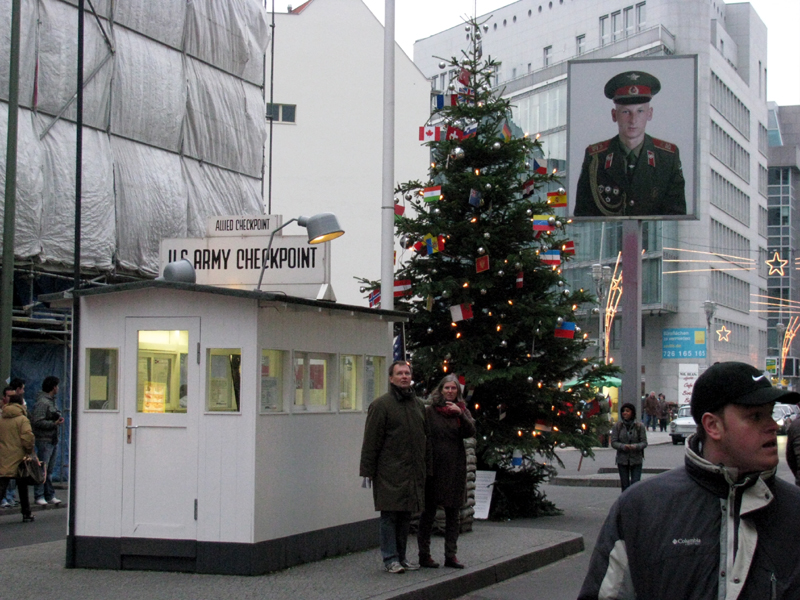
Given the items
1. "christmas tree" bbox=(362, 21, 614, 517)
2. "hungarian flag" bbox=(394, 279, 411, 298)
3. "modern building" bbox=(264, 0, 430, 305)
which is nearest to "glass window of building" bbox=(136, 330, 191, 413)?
"christmas tree" bbox=(362, 21, 614, 517)

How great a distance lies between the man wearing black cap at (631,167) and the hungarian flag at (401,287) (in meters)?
7.13

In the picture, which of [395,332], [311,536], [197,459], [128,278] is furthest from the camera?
[128,278]

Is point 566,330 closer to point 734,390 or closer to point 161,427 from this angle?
point 161,427

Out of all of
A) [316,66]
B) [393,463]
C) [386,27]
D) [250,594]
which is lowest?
[250,594]

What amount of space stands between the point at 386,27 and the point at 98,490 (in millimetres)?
8167

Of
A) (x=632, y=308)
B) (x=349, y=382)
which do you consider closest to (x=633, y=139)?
(x=632, y=308)

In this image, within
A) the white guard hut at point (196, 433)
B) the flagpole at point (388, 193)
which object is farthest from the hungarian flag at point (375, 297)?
the white guard hut at point (196, 433)

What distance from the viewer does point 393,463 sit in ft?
32.2

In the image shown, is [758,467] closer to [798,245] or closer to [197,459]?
[197,459]

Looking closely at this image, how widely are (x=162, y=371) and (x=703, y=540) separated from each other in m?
7.70

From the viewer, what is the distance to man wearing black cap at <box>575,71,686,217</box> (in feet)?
72.4

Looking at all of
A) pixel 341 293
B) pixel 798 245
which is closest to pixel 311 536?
pixel 341 293

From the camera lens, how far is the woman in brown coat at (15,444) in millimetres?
15016

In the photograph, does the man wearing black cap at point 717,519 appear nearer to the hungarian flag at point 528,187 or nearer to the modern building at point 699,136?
the hungarian flag at point 528,187
